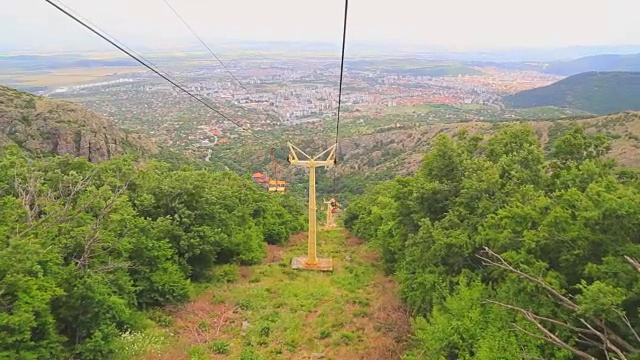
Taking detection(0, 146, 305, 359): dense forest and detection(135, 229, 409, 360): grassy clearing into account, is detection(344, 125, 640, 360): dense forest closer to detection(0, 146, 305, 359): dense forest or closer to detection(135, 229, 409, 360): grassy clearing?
detection(135, 229, 409, 360): grassy clearing

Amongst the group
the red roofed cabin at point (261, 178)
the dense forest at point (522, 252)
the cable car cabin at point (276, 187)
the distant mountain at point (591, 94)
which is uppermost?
the dense forest at point (522, 252)

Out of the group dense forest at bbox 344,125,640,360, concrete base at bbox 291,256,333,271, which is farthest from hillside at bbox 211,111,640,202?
dense forest at bbox 344,125,640,360

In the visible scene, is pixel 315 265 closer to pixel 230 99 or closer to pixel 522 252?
pixel 522 252

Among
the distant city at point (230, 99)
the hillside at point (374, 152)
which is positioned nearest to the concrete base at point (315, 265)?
the hillside at point (374, 152)

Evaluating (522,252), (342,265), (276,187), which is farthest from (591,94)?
(522,252)

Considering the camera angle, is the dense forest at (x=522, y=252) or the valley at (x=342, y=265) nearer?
the dense forest at (x=522, y=252)

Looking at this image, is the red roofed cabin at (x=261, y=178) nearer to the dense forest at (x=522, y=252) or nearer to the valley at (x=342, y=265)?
the valley at (x=342, y=265)
